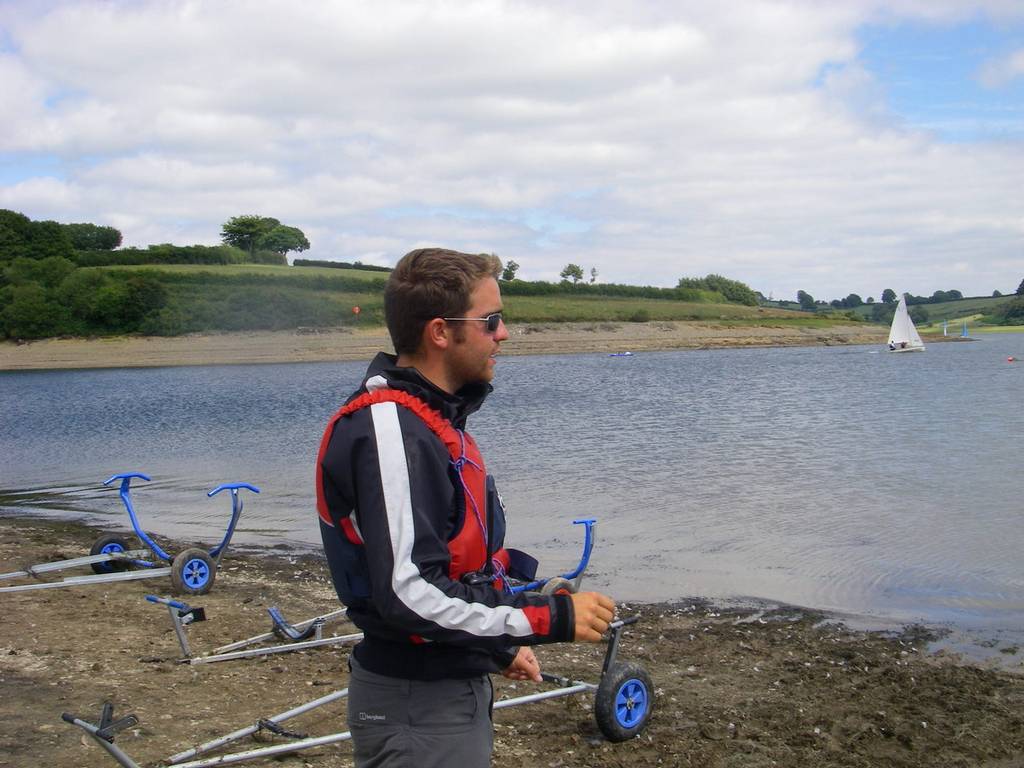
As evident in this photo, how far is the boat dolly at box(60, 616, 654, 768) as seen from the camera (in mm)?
4980

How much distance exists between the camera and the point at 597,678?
265 inches

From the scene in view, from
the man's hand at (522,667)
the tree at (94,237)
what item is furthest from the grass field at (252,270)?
the man's hand at (522,667)

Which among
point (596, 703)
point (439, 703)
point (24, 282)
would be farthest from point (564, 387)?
point (24, 282)

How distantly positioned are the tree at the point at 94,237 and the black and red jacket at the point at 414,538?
137403 millimetres

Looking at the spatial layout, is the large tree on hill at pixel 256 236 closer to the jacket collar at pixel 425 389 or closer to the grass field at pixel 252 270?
the grass field at pixel 252 270

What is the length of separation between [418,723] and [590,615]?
550mm

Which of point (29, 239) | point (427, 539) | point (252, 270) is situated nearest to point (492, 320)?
point (427, 539)

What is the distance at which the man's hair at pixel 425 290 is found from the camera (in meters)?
2.69

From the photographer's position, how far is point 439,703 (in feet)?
8.50

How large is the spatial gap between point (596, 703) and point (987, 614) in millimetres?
5413

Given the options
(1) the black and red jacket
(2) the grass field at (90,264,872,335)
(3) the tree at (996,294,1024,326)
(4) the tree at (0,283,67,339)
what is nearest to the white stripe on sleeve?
(1) the black and red jacket

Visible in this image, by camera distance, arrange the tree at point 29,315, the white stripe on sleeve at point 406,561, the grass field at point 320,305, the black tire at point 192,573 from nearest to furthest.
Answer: the white stripe on sleeve at point 406,561
the black tire at point 192,573
the tree at point 29,315
the grass field at point 320,305

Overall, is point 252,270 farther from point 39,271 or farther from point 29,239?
point 29,239

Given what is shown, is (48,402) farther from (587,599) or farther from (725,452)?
(587,599)
